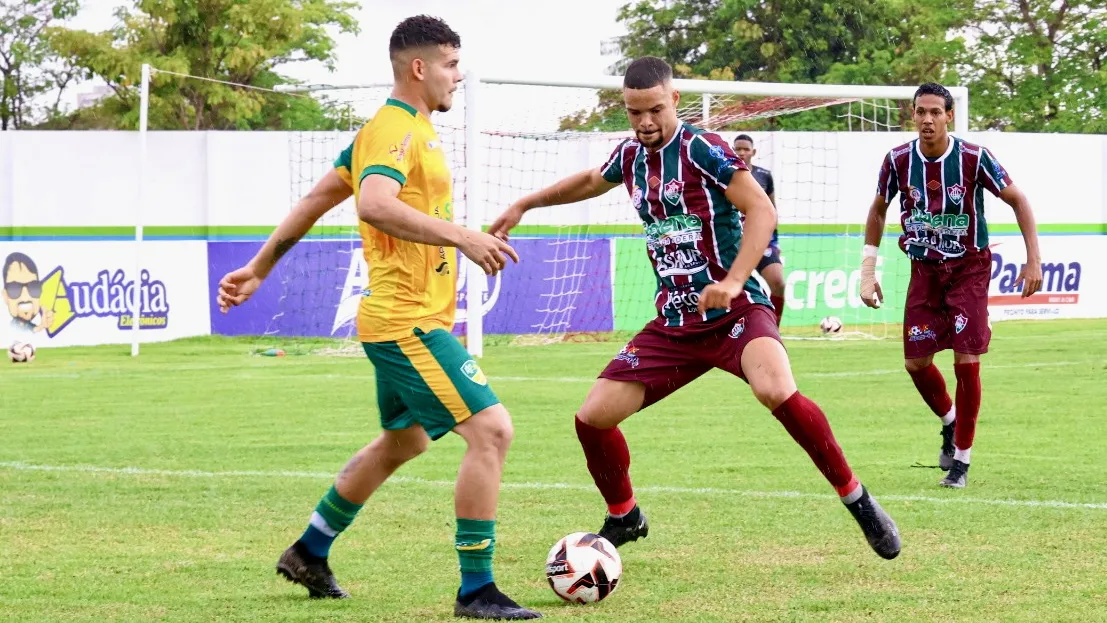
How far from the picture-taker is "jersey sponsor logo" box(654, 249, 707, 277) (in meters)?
5.97

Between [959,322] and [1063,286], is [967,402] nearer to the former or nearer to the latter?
[959,322]

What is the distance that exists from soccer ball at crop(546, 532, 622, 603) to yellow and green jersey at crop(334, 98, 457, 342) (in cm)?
89

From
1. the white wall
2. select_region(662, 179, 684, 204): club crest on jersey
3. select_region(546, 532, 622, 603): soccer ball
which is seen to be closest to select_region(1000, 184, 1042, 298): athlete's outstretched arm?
select_region(662, 179, 684, 204): club crest on jersey

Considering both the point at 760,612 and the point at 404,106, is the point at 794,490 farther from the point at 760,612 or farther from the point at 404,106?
the point at 404,106

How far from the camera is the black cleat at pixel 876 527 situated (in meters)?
5.52

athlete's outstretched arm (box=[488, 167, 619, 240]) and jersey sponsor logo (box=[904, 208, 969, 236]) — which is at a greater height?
athlete's outstretched arm (box=[488, 167, 619, 240])

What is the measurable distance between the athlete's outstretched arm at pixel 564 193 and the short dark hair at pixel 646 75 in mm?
537

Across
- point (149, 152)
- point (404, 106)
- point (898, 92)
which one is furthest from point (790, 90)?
Result: point (404, 106)

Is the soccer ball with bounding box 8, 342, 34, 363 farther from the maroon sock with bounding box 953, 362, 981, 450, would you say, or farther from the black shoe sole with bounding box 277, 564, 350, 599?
the black shoe sole with bounding box 277, 564, 350, 599

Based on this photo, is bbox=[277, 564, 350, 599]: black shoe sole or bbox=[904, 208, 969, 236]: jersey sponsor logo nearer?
bbox=[277, 564, 350, 599]: black shoe sole

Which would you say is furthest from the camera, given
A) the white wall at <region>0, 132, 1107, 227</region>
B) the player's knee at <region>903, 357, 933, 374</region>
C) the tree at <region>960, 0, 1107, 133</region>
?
the tree at <region>960, 0, 1107, 133</region>

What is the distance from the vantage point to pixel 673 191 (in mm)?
5949

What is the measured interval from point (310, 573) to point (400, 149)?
4.99 ft

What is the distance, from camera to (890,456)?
9.27 meters
